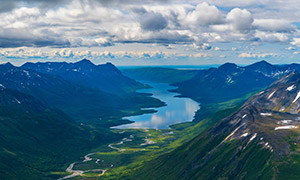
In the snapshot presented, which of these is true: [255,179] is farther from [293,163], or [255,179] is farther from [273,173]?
[293,163]

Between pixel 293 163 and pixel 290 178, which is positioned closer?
pixel 290 178

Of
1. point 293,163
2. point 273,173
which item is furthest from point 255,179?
point 293,163
